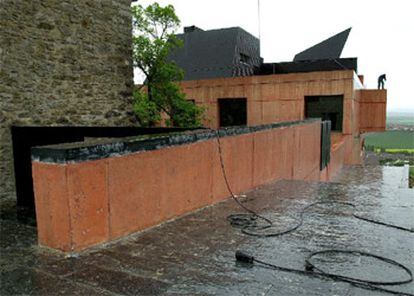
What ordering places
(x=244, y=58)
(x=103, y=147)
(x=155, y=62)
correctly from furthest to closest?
(x=244, y=58), (x=155, y=62), (x=103, y=147)

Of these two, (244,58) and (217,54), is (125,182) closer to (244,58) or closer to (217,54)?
(217,54)

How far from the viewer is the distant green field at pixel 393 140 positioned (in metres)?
103

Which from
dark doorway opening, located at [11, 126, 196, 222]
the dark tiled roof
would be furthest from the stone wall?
the dark tiled roof

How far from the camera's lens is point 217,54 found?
86.0 ft

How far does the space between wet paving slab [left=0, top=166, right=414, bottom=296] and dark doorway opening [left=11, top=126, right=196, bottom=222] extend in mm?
676

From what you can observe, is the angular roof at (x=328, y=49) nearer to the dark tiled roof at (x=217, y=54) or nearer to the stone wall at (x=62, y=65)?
the dark tiled roof at (x=217, y=54)

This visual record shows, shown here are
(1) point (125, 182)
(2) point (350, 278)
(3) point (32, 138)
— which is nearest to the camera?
(2) point (350, 278)

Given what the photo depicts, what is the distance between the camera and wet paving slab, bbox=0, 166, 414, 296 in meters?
2.72

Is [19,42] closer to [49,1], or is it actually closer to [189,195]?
[49,1]

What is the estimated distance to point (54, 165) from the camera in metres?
3.24

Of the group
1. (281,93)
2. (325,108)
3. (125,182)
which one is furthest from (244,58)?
(125,182)

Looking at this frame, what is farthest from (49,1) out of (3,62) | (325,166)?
(325,166)

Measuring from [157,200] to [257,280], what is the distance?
5.46 ft

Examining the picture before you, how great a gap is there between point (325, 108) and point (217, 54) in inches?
371
